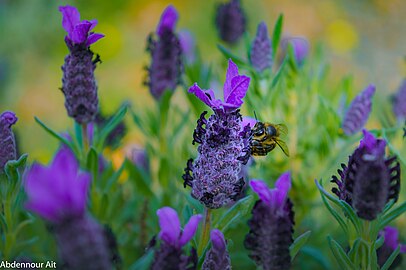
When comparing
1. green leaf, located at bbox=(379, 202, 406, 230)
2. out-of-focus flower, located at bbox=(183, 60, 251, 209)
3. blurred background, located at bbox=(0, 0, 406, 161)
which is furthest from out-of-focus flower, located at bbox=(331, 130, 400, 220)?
blurred background, located at bbox=(0, 0, 406, 161)

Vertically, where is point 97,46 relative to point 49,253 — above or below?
above

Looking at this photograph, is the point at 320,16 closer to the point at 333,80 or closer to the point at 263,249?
the point at 333,80

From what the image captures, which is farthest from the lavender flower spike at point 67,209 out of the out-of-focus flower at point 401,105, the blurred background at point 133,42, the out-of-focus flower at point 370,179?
the blurred background at point 133,42

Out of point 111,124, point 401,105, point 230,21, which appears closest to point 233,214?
point 111,124

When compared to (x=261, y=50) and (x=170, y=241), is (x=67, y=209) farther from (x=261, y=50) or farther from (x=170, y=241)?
(x=261, y=50)

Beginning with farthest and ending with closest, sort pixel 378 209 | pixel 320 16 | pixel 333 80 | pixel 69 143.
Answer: pixel 320 16 → pixel 333 80 → pixel 69 143 → pixel 378 209

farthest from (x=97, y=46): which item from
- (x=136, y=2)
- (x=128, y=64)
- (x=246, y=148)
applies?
(x=246, y=148)
